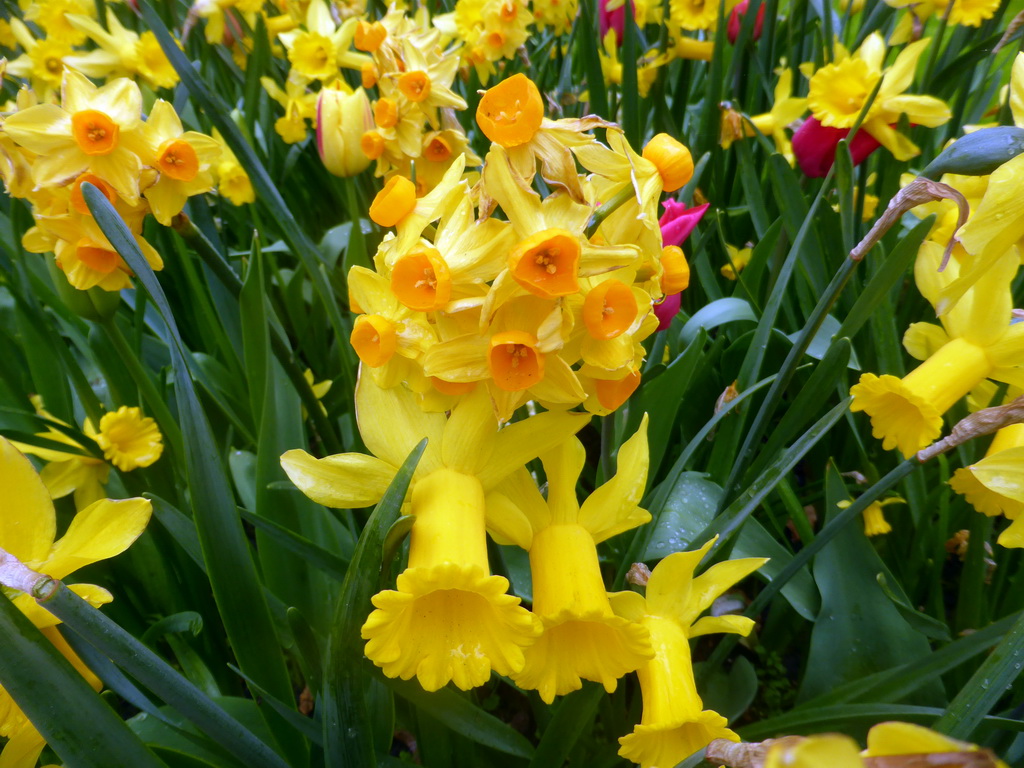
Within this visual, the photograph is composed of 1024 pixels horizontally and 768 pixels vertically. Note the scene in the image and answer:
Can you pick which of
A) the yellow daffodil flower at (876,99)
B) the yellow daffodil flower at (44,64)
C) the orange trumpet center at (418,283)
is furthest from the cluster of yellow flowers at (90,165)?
the yellow daffodil flower at (44,64)

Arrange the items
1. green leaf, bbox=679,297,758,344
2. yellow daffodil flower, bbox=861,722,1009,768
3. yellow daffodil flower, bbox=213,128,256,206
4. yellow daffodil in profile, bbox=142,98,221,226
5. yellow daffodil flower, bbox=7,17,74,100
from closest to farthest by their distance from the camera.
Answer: yellow daffodil flower, bbox=861,722,1009,768, yellow daffodil in profile, bbox=142,98,221,226, green leaf, bbox=679,297,758,344, yellow daffodil flower, bbox=213,128,256,206, yellow daffodil flower, bbox=7,17,74,100

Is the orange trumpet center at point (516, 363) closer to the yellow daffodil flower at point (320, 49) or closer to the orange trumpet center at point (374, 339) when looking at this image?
the orange trumpet center at point (374, 339)

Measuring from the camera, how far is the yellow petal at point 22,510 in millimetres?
475

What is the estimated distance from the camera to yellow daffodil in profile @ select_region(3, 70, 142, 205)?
69 cm

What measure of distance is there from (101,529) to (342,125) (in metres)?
0.86

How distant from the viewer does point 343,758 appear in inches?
22.2

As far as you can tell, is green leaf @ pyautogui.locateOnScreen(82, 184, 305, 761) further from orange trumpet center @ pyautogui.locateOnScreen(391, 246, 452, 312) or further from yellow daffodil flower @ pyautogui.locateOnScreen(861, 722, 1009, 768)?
yellow daffodil flower @ pyautogui.locateOnScreen(861, 722, 1009, 768)

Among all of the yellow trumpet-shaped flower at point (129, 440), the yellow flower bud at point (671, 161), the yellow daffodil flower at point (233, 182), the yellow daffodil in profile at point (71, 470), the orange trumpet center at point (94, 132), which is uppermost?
the yellow flower bud at point (671, 161)

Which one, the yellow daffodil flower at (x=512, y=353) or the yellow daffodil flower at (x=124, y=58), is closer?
the yellow daffodil flower at (x=512, y=353)

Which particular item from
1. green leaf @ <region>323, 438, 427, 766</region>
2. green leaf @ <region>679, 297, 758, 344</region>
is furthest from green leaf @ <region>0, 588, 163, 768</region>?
green leaf @ <region>679, 297, 758, 344</region>

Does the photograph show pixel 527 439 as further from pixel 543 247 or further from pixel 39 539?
pixel 39 539

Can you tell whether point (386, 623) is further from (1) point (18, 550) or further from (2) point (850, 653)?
→ (2) point (850, 653)

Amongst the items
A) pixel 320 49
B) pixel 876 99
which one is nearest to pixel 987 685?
pixel 876 99

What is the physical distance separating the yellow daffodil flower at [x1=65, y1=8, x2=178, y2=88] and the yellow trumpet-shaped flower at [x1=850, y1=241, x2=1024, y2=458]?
171cm
